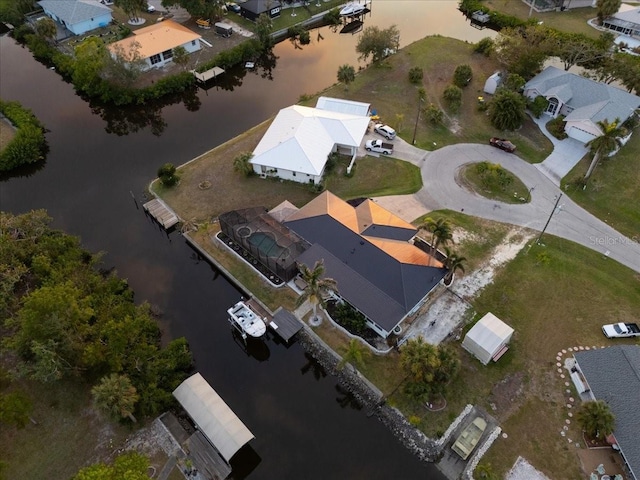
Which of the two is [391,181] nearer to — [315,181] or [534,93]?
[315,181]

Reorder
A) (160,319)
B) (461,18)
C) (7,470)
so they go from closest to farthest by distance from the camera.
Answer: (7,470) → (160,319) → (461,18)

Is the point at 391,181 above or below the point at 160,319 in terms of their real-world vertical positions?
above

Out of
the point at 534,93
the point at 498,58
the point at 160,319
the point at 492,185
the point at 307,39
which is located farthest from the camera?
the point at 307,39

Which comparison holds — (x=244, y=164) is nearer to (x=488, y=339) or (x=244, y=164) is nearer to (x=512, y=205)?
(x=512, y=205)

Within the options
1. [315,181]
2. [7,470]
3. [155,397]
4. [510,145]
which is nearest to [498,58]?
[510,145]

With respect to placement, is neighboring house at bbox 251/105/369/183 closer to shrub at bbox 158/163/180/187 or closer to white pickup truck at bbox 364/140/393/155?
white pickup truck at bbox 364/140/393/155

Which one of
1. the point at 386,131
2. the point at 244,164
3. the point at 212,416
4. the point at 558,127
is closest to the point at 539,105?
the point at 558,127

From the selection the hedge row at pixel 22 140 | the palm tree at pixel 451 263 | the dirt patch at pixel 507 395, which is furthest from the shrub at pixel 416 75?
the hedge row at pixel 22 140
